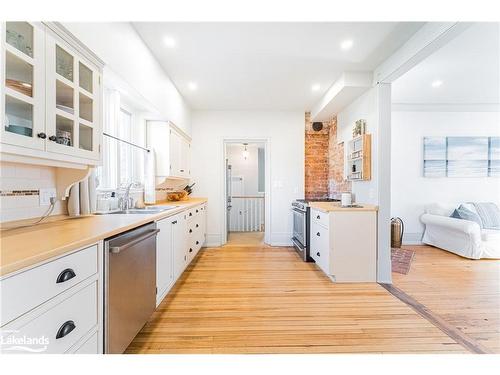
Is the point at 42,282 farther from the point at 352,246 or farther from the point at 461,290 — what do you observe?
the point at 461,290

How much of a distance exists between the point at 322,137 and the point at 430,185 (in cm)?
226

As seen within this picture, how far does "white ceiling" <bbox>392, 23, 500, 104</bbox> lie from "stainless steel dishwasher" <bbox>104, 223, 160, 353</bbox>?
11.4ft

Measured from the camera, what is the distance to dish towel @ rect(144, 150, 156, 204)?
327 centimetres

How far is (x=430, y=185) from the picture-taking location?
466 cm

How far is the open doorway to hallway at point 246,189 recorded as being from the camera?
6418 millimetres

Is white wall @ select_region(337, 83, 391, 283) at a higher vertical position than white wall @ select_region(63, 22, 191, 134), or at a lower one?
lower

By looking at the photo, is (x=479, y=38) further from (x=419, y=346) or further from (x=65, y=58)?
(x=65, y=58)

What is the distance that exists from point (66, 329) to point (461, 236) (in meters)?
5.06

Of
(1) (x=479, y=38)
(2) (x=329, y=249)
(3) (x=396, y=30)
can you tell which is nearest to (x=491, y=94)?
(1) (x=479, y=38)

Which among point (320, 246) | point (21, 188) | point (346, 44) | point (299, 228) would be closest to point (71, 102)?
point (21, 188)

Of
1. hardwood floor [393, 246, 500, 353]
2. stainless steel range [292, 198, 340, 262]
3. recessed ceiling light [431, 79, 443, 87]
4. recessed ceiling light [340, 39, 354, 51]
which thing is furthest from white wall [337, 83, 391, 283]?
recessed ceiling light [431, 79, 443, 87]

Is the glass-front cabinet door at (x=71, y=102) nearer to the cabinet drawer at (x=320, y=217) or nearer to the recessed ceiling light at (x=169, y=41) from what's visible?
the recessed ceiling light at (x=169, y=41)

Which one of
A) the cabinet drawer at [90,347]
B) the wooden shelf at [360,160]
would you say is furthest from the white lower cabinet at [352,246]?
the cabinet drawer at [90,347]

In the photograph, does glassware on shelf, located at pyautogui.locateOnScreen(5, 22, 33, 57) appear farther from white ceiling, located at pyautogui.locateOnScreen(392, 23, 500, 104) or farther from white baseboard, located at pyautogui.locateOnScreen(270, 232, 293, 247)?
white baseboard, located at pyautogui.locateOnScreen(270, 232, 293, 247)
